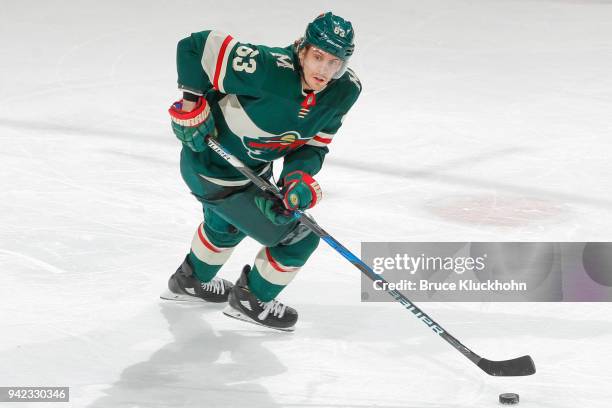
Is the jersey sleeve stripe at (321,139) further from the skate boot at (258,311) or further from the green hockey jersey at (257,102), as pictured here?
the skate boot at (258,311)

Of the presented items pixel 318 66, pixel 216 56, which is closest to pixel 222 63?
pixel 216 56

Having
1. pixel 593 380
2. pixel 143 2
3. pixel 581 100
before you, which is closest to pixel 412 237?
pixel 593 380

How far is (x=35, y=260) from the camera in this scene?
12.2ft

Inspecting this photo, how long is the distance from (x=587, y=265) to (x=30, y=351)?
6.15 feet

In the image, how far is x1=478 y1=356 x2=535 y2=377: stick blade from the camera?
9.37 ft

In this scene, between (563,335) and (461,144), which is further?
(461,144)

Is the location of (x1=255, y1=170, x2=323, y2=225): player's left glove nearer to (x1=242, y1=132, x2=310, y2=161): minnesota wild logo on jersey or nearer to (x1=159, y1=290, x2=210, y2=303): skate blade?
(x1=242, y1=132, x2=310, y2=161): minnesota wild logo on jersey

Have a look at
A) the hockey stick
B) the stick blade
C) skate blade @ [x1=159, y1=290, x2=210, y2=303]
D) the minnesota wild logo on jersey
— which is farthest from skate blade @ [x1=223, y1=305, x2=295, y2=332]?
the stick blade

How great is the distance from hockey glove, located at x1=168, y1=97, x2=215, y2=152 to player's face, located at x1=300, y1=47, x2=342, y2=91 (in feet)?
1.01

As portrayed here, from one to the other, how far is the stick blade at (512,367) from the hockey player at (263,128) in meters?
0.67

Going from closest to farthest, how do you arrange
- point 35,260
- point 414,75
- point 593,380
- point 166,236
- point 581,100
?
1. point 593,380
2. point 35,260
3. point 166,236
4. point 581,100
5. point 414,75

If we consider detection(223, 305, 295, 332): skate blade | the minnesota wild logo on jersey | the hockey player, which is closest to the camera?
the hockey player

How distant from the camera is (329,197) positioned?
14.4 feet

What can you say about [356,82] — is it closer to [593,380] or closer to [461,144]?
[593,380]
